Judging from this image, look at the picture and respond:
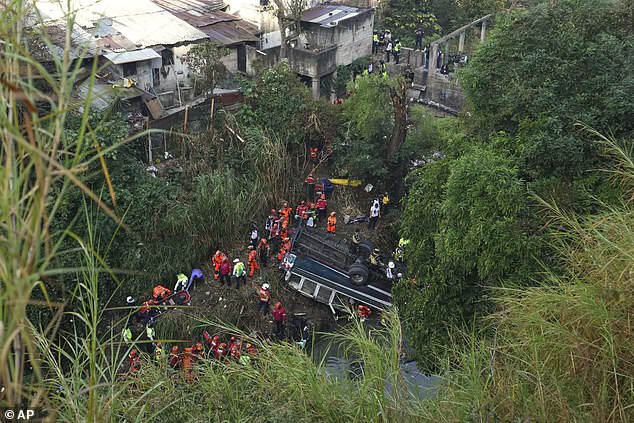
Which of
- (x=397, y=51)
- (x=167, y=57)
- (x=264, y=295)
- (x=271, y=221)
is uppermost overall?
(x=167, y=57)

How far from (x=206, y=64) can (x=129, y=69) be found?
2216 millimetres

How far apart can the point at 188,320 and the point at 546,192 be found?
771 cm

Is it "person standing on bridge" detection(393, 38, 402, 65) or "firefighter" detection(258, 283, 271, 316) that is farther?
"person standing on bridge" detection(393, 38, 402, 65)

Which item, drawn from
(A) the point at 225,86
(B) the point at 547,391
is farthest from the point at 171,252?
(B) the point at 547,391

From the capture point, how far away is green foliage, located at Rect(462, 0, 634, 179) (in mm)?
9625

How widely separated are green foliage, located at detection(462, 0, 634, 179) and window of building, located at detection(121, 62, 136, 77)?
9717 mm

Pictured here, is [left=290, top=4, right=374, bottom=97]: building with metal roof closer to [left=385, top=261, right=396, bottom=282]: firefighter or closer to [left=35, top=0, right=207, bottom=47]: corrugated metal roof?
[left=35, top=0, right=207, bottom=47]: corrugated metal roof

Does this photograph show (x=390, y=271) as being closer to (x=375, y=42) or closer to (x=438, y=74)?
(x=438, y=74)

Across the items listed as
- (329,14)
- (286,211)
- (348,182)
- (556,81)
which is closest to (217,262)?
(286,211)

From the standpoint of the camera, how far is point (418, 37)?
76.3ft

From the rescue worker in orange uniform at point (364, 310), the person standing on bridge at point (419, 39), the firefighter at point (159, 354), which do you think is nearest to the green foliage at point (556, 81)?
the rescue worker in orange uniform at point (364, 310)

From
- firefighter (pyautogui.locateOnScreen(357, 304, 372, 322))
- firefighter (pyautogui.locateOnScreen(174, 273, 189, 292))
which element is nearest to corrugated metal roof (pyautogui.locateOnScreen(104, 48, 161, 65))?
firefighter (pyautogui.locateOnScreen(174, 273, 189, 292))

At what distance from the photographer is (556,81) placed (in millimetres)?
10281

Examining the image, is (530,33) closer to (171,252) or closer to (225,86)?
(171,252)
